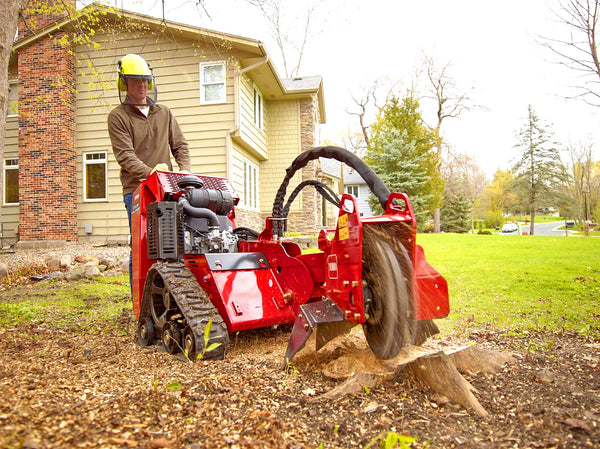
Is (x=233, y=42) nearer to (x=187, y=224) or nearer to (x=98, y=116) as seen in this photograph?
(x=98, y=116)

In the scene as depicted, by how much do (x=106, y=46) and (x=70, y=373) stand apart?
13.2m

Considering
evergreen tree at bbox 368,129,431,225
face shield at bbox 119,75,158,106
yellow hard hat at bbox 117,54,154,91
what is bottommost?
face shield at bbox 119,75,158,106

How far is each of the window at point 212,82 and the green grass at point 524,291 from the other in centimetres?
738

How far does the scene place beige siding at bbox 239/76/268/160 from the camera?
13.4 meters

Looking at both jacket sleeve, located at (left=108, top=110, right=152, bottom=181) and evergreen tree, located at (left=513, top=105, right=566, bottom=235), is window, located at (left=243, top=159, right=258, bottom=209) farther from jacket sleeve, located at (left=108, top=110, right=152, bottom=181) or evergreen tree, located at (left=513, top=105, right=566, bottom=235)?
evergreen tree, located at (left=513, top=105, right=566, bottom=235)

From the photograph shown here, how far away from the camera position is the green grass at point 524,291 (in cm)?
466

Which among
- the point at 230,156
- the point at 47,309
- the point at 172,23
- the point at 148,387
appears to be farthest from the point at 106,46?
the point at 148,387

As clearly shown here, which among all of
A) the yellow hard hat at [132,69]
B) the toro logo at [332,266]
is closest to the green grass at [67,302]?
the yellow hard hat at [132,69]

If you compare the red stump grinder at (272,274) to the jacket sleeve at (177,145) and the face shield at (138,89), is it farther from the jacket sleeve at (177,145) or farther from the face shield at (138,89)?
the face shield at (138,89)

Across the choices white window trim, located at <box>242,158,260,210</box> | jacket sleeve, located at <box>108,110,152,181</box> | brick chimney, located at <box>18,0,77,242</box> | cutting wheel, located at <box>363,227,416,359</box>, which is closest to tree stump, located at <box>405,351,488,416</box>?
cutting wheel, located at <box>363,227,416,359</box>

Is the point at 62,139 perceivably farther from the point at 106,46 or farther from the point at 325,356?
the point at 325,356

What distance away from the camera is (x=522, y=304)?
559cm

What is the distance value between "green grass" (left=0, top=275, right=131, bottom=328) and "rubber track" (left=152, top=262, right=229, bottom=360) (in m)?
1.82

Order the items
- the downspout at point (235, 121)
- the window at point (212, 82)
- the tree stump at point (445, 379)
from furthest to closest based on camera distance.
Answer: the window at point (212, 82)
the downspout at point (235, 121)
the tree stump at point (445, 379)
